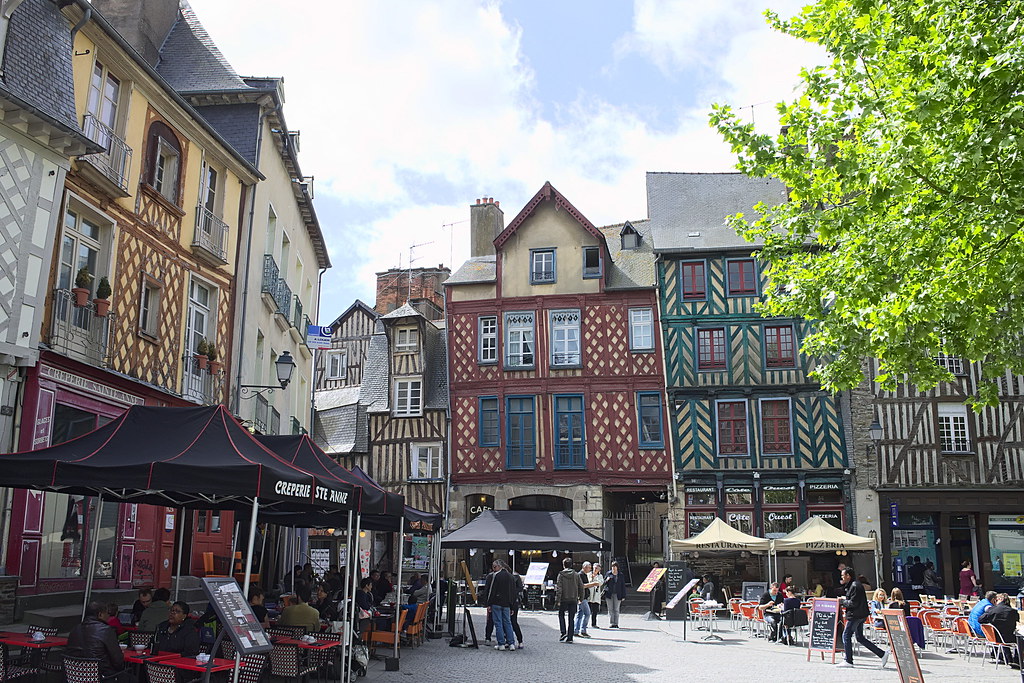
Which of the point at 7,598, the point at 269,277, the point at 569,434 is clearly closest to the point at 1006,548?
the point at 569,434

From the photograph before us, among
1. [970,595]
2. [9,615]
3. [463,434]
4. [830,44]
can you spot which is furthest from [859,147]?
[463,434]

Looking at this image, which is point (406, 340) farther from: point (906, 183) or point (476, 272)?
point (906, 183)

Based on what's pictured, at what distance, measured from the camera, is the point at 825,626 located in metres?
12.7

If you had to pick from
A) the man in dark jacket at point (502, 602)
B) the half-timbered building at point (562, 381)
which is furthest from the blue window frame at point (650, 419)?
the man in dark jacket at point (502, 602)

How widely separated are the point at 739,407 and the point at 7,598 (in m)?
18.3

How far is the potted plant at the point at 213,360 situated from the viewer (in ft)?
49.3

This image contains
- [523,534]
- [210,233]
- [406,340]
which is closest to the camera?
[523,534]

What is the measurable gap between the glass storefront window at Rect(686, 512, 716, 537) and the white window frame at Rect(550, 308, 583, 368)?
5.15 m

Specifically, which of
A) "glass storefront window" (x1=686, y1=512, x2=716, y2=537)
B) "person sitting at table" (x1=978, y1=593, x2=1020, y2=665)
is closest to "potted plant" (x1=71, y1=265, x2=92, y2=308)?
"person sitting at table" (x1=978, y1=593, x2=1020, y2=665)

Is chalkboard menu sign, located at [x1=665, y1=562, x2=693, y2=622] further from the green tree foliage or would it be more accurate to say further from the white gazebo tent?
the green tree foliage

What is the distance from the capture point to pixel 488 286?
26.9m

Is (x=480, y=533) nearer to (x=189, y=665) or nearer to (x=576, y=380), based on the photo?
(x=189, y=665)

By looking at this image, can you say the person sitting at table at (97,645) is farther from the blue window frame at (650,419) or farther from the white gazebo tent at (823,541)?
the blue window frame at (650,419)

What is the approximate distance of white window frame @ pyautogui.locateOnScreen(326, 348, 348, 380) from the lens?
33719mm
